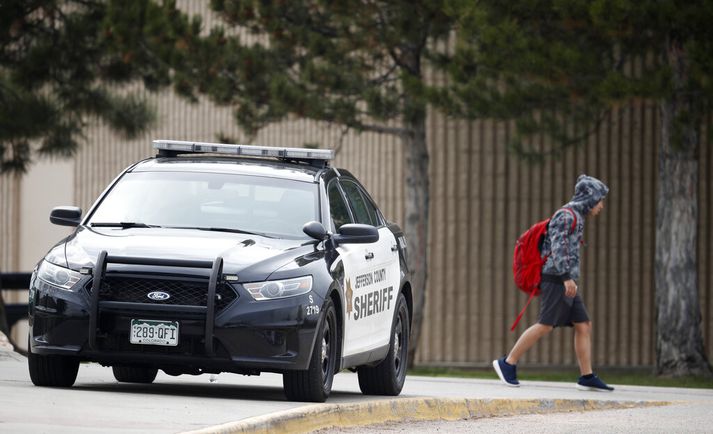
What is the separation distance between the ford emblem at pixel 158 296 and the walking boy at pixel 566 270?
504 cm

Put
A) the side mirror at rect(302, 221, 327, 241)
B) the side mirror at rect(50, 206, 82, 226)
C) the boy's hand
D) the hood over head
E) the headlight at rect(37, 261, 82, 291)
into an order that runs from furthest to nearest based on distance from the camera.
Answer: the hood over head < the boy's hand < the side mirror at rect(50, 206, 82, 226) < the side mirror at rect(302, 221, 327, 241) < the headlight at rect(37, 261, 82, 291)

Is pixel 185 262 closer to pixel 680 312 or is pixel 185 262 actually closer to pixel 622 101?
pixel 622 101

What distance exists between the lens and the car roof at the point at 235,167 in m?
11.1

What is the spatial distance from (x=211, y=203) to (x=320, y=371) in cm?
148

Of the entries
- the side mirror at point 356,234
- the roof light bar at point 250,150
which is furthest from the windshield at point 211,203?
the roof light bar at point 250,150

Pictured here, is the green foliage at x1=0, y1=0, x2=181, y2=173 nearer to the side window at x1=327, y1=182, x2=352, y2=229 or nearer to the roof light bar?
the roof light bar

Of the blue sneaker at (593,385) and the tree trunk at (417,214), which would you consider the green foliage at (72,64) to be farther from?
the blue sneaker at (593,385)

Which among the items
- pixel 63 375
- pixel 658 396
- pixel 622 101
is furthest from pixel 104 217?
pixel 622 101

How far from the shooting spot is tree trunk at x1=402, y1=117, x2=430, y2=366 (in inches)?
873

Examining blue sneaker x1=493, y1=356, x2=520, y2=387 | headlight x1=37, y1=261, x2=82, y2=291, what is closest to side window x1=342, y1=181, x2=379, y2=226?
headlight x1=37, y1=261, x2=82, y2=291

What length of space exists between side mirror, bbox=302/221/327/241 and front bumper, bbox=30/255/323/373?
58 cm

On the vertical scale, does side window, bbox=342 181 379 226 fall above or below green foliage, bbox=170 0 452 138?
below

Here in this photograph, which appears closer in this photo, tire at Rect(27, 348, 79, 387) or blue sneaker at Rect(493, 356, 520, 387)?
tire at Rect(27, 348, 79, 387)

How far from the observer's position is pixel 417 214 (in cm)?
2222
